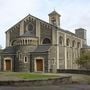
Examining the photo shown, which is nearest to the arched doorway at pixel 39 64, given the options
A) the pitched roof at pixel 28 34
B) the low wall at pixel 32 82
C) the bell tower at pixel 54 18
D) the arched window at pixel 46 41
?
the pitched roof at pixel 28 34

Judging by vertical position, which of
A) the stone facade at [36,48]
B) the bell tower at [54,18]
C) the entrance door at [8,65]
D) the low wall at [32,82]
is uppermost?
the bell tower at [54,18]

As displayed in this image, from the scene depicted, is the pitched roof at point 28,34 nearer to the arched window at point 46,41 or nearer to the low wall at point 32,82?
the arched window at point 46,41

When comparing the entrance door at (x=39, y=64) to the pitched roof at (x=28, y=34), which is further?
the pitched roof at (x=28, y=34)

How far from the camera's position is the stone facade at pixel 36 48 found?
62.6 metres

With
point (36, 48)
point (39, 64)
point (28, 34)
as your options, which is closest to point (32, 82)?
point (39, 64)

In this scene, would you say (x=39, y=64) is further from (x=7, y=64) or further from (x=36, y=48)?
(x=7, y=64)

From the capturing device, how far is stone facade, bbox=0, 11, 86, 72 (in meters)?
62.6

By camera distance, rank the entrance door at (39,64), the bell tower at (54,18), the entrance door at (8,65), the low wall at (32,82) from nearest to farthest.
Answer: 1. the low wall at (32,82)
2. the entrance door at (39,64)
3. the entrance door at (8,65)
4. the bell tower at (54,18)

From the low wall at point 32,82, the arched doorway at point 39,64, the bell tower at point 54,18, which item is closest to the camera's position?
the low wall at point 32,82

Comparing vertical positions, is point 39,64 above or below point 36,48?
below

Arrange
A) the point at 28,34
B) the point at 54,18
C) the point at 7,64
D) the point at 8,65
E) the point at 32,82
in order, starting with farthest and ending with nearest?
1. the point at 54,18
2. the point at 7,64
3. the point at 8,65
4. the point at 28,34
5. the point at 32,82

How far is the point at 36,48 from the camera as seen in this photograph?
6419cm

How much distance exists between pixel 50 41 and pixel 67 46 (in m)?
7.10

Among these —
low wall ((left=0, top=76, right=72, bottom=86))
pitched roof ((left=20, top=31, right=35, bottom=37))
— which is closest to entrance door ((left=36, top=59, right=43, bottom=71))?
pitched roof ((left=20, top=31, right=35, bottom=37))
